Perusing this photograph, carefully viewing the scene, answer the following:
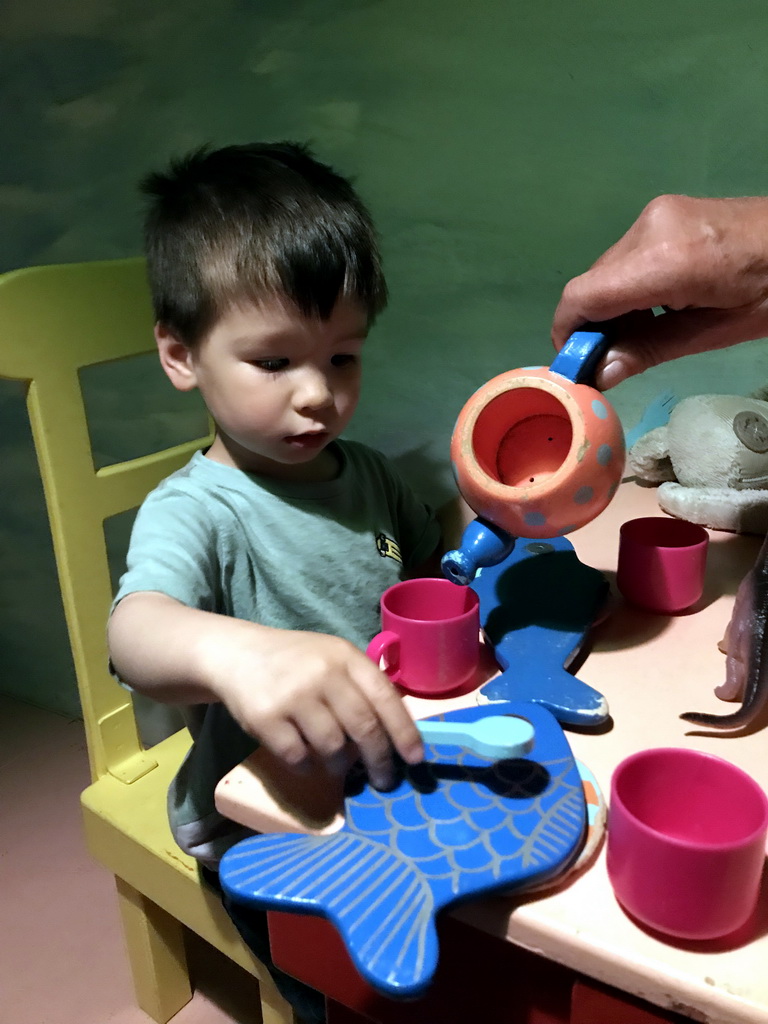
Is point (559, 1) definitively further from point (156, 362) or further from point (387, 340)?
point (156, 362)

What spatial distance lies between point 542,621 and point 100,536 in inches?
19.1

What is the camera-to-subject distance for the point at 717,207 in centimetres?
59

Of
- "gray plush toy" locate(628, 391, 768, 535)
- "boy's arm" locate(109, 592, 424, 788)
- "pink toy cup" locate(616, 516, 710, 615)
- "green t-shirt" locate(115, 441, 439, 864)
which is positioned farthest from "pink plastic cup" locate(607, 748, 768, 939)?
"gray plush toy" locate(628, 391, 768, 535)

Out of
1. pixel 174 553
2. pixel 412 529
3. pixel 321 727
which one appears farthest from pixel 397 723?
pixel 412 529

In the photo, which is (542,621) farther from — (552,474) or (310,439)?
(310,439)

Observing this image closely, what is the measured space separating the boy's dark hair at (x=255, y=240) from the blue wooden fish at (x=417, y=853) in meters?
0.42

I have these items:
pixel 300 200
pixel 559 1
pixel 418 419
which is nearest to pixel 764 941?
pixel 300 200

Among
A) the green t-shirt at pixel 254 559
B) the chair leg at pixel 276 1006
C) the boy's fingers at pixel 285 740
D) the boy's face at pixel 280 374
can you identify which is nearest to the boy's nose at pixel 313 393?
the boy's face at pixel 280 374

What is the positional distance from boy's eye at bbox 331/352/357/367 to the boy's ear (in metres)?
0.13

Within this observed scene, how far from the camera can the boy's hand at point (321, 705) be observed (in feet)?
1.43

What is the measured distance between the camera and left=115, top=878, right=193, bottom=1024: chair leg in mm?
928

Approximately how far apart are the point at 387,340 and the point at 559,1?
1.47ft

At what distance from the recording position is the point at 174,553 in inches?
24.5

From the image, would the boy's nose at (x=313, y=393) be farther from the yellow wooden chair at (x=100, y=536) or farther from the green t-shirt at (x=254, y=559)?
the yellow wooden chair at (x=100, y=536)
